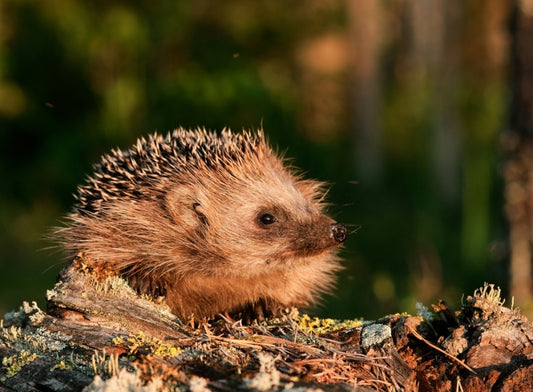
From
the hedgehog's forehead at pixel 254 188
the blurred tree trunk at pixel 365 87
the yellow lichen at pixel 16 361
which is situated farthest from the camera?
the blurred tree trunk at pixel 365 87

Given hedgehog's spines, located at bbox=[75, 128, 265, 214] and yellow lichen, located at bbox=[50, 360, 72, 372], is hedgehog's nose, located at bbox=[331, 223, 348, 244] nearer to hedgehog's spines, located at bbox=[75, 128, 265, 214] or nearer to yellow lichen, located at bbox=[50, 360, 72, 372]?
hedgehog's spines, located at bbox=[75, 128, 265, 214]

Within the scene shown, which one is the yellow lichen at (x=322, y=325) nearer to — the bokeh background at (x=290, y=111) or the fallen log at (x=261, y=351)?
the fallen log at (x=261, y=351)

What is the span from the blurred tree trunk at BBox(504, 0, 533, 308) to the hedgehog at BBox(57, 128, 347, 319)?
3684 millimetres

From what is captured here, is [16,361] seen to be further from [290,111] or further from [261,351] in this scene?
[290,111]

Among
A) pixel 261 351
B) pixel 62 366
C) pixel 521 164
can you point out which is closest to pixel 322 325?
Answer: pixel 261 351

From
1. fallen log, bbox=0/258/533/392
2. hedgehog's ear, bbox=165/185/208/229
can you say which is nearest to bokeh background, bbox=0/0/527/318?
hedgehog's ear, bbox=165/185/208/229

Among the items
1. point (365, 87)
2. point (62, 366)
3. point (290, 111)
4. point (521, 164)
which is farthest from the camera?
point (365, 87)

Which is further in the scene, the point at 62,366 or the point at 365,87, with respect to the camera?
the point at 365,87

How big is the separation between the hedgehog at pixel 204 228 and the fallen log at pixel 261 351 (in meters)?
0.82

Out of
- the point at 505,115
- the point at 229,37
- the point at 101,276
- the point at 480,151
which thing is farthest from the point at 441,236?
the point at 101,276

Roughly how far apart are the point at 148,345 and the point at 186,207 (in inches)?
69.2

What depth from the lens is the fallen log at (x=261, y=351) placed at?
3.07 metres

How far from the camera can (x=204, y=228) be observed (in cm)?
500

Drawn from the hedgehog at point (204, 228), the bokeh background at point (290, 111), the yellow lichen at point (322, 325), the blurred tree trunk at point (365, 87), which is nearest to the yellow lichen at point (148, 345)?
the yellow lichen at point (322, 325)
